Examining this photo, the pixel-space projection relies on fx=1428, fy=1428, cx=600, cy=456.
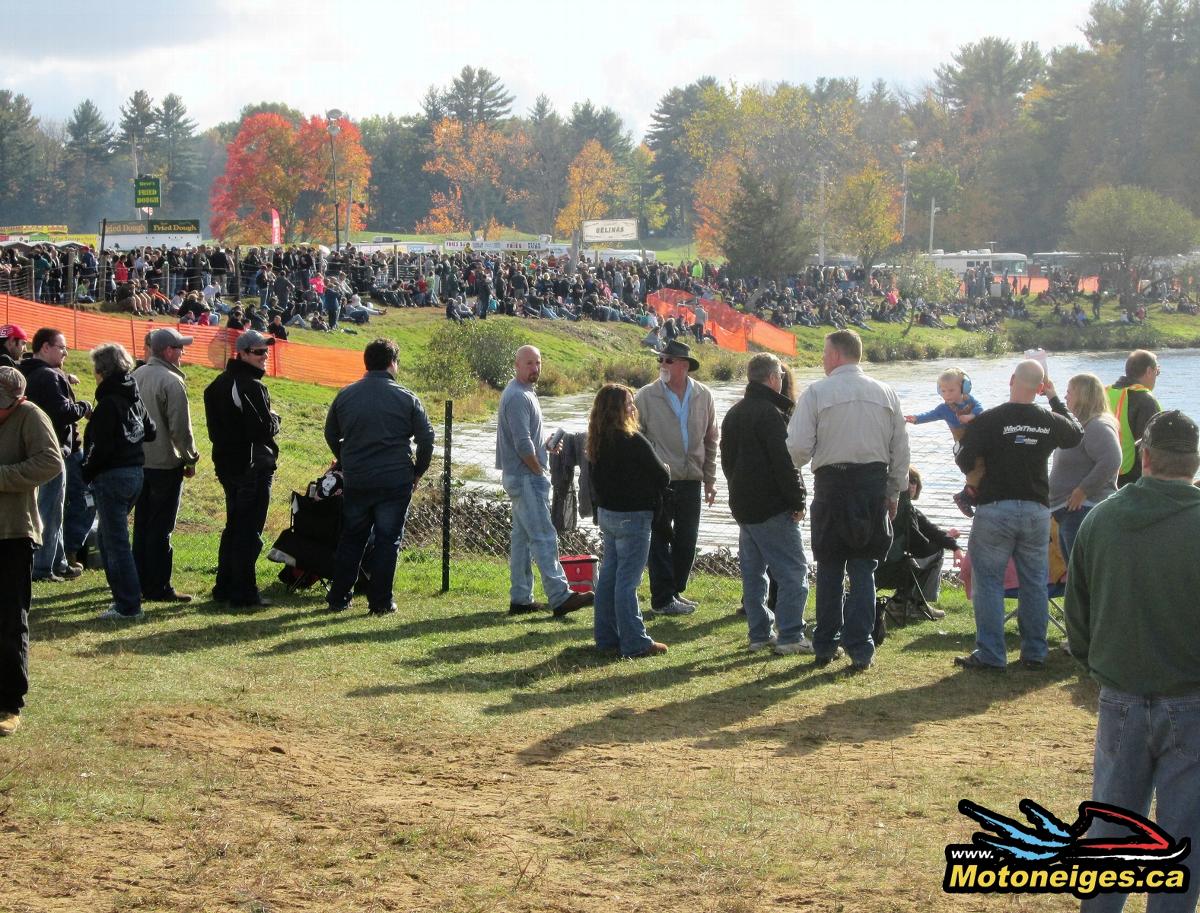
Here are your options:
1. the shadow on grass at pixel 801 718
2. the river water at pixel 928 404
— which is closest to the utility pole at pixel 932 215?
the river water at pixel 928 404

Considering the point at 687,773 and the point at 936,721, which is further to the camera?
the point at 936,721

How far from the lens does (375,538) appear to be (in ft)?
33.3

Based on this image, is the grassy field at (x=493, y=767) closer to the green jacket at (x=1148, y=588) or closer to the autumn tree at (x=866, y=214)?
the green jacket at (x=1148, y=588)

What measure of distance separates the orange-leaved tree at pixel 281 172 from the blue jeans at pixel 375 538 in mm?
81775

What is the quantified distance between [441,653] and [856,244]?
71632 mm

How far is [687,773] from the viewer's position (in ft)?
21.4

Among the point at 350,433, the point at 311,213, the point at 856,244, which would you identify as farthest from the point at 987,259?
the point at 350,433

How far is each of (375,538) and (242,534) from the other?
93 centimetres

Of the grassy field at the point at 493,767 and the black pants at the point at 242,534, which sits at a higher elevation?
the black pants at the point at 242,534

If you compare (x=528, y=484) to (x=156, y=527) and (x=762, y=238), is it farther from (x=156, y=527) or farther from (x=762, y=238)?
(x=762, y=238)

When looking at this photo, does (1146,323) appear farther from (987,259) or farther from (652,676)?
(652,676)

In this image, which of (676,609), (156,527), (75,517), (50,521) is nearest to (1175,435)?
(676,609)

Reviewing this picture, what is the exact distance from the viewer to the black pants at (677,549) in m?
10.5
